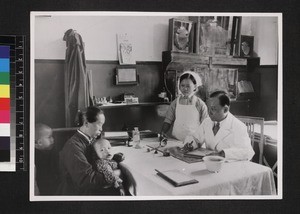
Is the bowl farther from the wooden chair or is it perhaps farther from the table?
the wooden chair

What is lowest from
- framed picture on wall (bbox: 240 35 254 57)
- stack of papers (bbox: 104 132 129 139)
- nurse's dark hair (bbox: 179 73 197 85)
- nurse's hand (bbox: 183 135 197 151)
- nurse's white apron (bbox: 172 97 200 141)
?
nurse's hand (bbox: 183 135 197 151)

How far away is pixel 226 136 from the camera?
1.52 metres

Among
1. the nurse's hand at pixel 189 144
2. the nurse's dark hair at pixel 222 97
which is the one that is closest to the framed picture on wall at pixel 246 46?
the nurse's dark hair at pixel 222 97

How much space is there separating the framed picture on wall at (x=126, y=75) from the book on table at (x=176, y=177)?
40cm

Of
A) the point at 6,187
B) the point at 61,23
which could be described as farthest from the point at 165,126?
the point at 6,187

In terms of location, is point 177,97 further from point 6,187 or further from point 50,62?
point 6,187

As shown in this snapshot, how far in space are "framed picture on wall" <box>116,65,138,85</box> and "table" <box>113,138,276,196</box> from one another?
10.5 inches

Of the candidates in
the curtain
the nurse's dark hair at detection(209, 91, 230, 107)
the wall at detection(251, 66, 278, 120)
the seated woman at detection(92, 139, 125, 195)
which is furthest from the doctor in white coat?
the curtain

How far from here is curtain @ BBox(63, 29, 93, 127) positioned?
1.49 meters

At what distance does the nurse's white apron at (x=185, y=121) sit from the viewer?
1.52m

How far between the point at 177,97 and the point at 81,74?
16.9 inches

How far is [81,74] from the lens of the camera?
4.91 feet

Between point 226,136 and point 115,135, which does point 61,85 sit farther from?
point 226,136

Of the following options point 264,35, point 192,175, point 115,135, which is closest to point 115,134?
point 115,135
